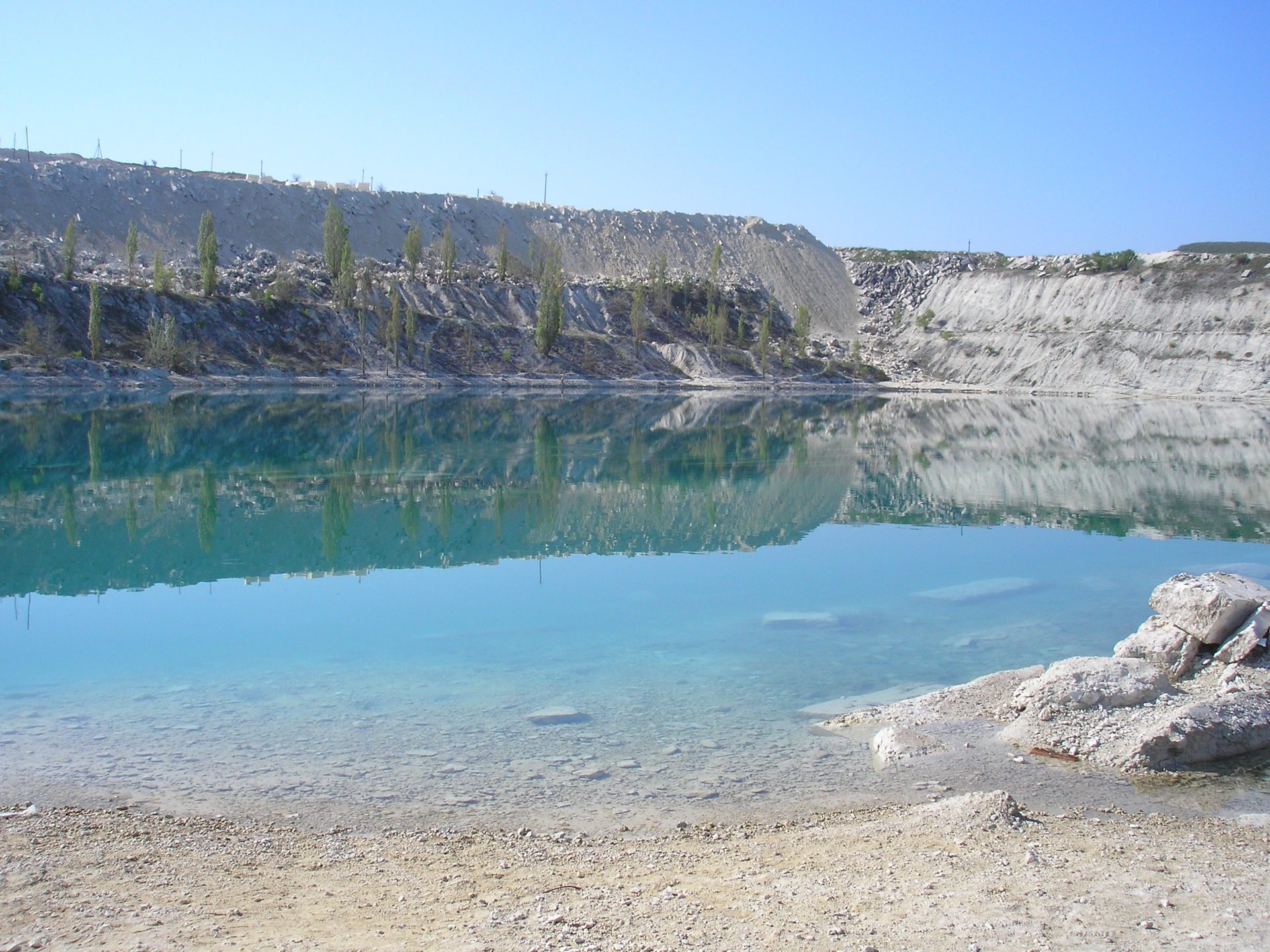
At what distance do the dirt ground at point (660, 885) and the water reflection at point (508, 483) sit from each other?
10889mm

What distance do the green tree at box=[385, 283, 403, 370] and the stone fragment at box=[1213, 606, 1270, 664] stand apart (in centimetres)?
6109

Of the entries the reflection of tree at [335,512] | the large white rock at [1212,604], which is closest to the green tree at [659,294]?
the reflection of tree at [335,512]

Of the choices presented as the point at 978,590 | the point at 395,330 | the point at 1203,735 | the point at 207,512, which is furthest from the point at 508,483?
the point at 395,330

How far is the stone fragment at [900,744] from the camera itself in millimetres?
9562

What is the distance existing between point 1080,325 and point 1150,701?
86.7 meters

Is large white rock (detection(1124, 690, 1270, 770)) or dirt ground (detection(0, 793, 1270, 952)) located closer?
dirt ground (detection(0, 793, 1270, 952))

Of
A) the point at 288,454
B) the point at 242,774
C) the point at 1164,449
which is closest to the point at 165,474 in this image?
the point at 288,454

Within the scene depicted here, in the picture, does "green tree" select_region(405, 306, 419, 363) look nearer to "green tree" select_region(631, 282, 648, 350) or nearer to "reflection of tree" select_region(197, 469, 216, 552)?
"green tree" select_region(631, 282, 648, 350)

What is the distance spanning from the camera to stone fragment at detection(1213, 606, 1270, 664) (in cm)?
1146

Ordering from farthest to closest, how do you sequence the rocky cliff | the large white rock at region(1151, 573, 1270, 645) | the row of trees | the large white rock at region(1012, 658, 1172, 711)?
the rocky cliff → the row of trees → the large white rock at region(1151, 573, 1270, 645) → the large white rock at region(1012, 658, 1172, 711)

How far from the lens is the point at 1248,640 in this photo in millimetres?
11523

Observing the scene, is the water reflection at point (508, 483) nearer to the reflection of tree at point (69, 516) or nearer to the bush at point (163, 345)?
the reflection of tree at point (69, 516)

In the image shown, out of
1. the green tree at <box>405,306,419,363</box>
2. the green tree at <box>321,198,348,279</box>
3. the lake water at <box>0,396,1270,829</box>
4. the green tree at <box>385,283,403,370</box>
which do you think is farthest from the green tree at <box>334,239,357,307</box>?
the lake water at <box>0,396,1270,829</box>

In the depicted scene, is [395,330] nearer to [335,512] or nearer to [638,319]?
[638,319]
